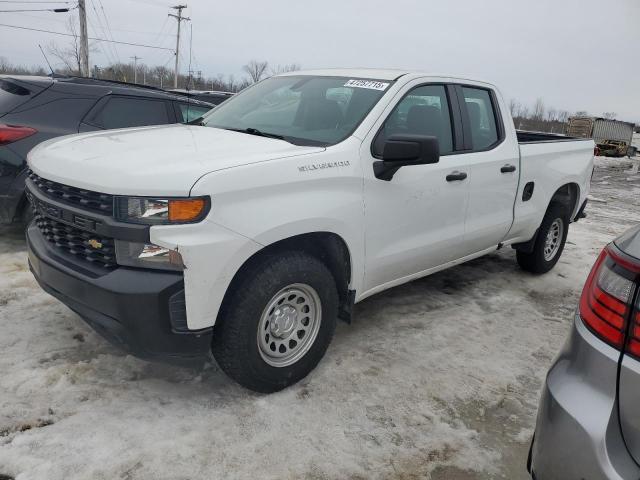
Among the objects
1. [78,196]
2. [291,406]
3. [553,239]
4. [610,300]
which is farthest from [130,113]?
[610,300]

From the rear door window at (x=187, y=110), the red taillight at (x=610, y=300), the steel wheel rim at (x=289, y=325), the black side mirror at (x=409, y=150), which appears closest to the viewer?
the red taillight at (x=610, y=300)

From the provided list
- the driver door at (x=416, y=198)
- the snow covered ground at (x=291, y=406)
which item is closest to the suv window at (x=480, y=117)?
the driver door at (x=416, y=198)

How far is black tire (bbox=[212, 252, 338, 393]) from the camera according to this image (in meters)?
2.59

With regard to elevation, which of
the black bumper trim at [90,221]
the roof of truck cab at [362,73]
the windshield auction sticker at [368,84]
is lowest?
the black bumper trim at [90,221]

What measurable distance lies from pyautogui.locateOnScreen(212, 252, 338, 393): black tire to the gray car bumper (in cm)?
139

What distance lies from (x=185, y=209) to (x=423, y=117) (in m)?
2.08

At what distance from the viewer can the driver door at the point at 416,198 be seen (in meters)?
3.19

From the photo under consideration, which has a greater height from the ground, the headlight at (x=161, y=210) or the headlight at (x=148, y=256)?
the headlight at (x=161, y=210)

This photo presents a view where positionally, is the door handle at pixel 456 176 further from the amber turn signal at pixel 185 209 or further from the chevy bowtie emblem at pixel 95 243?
the chevy bowtie emblem at pixel 95 243

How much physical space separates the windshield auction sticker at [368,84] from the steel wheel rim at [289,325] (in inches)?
57.8

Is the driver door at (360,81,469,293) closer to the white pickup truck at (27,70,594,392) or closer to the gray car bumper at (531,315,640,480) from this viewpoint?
the white pickup truck at (27,70,594,392)

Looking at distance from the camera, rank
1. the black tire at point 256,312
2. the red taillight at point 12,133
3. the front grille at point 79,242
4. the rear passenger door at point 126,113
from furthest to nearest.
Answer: the rear passenger door at point 126,113 < the red taillight at point 12,133 < the black tire at point 256,312 < the front grille at point 79,242

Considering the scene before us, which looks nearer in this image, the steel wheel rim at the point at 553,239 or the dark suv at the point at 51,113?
the dark suv at the point at 51,113

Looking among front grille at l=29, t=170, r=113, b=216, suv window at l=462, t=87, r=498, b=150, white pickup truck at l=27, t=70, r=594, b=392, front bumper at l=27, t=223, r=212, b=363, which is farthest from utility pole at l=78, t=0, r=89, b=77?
front bumper at l=27, t=223, r=212, b=363
